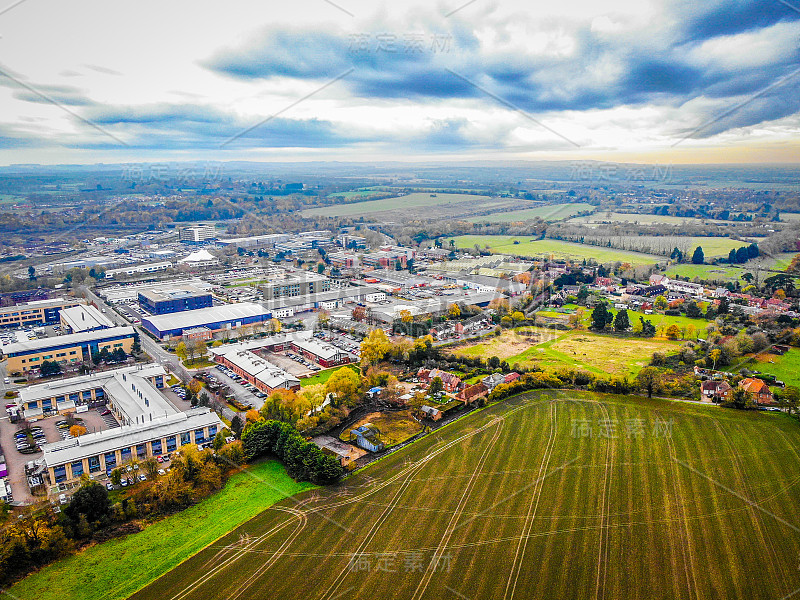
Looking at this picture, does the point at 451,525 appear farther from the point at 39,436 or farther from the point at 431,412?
the point at 39,436

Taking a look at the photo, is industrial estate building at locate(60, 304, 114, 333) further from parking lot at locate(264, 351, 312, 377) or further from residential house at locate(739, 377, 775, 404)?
residential house at locate(739, 377, 775, 404)


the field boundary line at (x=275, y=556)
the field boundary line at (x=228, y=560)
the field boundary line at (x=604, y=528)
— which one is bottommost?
the field boundary line at (x=228, y=560)

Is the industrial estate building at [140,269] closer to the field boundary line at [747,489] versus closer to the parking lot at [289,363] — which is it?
the parking lot at [289,363]

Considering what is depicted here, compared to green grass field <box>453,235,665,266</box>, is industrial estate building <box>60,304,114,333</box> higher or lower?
lower

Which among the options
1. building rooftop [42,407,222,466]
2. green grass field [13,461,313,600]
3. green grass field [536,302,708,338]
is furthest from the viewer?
green grass field [536,302,708,338]

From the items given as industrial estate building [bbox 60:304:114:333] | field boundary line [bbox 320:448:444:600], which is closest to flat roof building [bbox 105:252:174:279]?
industrial estate building [bbox 60:304:114:333]

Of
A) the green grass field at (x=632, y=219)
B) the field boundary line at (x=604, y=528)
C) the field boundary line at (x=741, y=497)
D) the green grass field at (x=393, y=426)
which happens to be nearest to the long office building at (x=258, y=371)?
the green grass field at (x=393, y=426)

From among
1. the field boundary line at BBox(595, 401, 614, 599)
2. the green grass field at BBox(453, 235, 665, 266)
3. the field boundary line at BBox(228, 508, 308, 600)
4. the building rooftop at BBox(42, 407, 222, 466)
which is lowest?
the field boundary line at BBox(228, 508, 308, 600)

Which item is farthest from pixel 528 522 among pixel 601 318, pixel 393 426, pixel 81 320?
pixel 81 320
